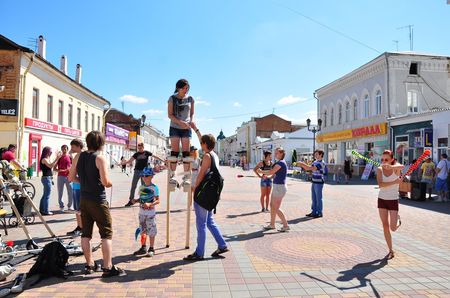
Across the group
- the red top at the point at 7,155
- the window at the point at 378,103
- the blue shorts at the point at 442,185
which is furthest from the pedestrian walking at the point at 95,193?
the window at the point at 378,103

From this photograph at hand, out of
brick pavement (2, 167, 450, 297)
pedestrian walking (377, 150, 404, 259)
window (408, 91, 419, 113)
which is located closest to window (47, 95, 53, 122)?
brick pavement (2, 167, 450, 297)

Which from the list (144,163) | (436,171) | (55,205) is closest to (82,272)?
(144,163)

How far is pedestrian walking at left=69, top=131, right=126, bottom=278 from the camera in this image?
463 centimetres

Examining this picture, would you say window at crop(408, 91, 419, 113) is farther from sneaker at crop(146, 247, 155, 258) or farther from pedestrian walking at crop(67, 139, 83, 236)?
sneaker at crop(146, 247, 155, 258)

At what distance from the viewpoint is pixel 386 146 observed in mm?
26781

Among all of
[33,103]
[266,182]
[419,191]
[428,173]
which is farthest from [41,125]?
[428,173]

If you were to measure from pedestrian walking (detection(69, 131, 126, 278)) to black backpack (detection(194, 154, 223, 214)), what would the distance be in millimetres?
1351

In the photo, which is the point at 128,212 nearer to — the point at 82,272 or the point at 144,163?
the point at 144,163

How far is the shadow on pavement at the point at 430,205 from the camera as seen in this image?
11.7 m

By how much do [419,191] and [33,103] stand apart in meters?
23.0

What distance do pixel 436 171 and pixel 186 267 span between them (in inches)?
513

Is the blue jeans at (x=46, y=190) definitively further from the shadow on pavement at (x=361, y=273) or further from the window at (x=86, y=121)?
the window at (x=86, y=121)

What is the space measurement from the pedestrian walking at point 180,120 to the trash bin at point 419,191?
1127cm

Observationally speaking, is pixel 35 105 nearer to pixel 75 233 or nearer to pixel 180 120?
pixel 75 233
